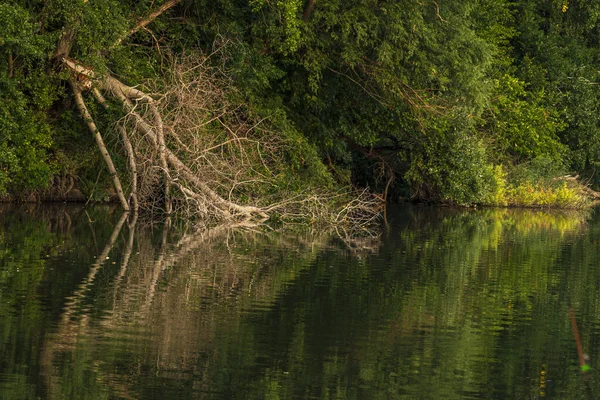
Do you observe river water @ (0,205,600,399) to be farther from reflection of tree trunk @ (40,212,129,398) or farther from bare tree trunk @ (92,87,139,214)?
bare tree trunk @ (92,87,139,214)

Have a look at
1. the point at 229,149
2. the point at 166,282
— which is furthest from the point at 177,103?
the point at 166,282

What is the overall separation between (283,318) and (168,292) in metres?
2.12

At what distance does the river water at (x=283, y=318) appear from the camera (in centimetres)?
1031

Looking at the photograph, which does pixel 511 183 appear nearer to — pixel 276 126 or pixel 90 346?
pixel 276 126

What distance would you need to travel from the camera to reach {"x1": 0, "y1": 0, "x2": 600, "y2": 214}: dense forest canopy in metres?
28.5

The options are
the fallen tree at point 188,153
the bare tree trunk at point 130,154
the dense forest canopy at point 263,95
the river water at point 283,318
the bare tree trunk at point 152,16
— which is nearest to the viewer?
the river water at point 283,318

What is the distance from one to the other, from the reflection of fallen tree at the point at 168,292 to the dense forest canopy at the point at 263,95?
550cm

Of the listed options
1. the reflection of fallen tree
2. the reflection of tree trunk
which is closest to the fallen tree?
the reflection of fallen tree

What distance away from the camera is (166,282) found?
16.1m

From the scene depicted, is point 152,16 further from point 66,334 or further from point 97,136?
point 66,334

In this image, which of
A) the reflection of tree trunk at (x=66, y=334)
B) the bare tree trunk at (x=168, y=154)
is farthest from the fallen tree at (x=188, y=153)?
the reflection of tree trunk at (x=66, y=334)

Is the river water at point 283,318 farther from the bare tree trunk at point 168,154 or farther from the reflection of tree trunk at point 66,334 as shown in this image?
the bare tree trunk at point 168,154

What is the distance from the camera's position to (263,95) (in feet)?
115

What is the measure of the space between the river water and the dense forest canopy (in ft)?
16.8
